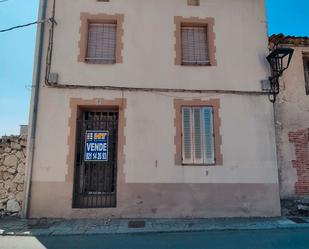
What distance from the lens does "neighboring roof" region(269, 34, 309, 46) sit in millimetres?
7691

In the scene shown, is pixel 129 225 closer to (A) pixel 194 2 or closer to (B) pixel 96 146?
(B) pixel 96 146

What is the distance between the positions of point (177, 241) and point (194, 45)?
17.8 ft

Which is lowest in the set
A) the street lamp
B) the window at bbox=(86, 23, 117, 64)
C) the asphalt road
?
the asphalt road

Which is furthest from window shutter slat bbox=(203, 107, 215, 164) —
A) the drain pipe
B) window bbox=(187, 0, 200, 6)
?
the drain pipe

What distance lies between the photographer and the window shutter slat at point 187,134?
22.6ft

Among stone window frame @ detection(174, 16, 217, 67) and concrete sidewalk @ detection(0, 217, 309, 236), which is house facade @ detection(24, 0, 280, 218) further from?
concrete sidewalk @ detection(0, 217, 309, 236)

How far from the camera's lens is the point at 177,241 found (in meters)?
4.86

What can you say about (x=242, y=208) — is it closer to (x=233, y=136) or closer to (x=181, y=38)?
(x=233, y=136)

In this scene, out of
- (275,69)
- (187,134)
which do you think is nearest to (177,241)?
(187,134)

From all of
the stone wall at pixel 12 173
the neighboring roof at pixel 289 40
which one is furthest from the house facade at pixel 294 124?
the stone wall at pixel 12 173

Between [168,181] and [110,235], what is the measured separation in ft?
6.81

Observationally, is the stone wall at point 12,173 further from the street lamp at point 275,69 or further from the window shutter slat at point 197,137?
the street lamp at point 275,69

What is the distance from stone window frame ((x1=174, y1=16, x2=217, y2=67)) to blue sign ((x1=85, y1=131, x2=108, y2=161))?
2.97 metres

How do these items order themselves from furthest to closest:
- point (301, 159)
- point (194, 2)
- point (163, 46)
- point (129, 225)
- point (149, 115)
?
point (194, 2) → point (163, 46) → point (301, 159) → point (149, 115) → point (129, 225)
